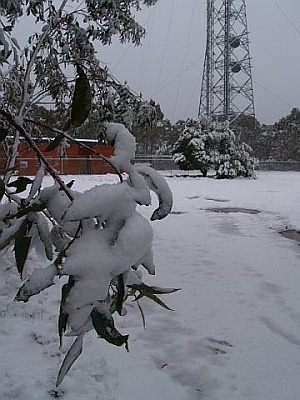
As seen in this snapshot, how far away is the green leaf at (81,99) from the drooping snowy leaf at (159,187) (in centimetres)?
13

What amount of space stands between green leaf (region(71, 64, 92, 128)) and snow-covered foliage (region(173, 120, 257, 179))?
20.2 metres

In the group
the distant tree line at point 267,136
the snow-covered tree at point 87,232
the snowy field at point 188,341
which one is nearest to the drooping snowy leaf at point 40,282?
the snow-covered tree at point 87,232

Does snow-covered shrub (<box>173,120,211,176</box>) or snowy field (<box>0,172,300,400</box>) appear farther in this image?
snow-covered shrub (<box>173,120,211,176</box>)

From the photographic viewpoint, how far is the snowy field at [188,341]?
2377mm

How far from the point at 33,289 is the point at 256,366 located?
222cm

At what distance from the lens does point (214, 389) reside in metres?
2.39

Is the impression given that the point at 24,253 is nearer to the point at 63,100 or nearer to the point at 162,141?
the point at 63,100

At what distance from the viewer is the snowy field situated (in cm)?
238

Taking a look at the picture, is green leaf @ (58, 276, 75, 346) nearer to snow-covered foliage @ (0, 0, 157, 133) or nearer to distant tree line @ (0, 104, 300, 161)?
snow-covered foliage @ (0, 0, 157, 133)

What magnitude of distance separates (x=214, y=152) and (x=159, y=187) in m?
21.4

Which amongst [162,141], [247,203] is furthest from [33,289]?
[162,141]

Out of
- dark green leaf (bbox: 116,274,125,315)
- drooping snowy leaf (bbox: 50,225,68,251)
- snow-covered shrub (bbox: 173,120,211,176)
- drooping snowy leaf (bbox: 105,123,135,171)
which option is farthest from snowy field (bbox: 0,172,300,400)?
snow-covered shrub (bbox: 173,120,211,176)

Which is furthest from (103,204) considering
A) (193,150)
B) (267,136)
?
(267,136)

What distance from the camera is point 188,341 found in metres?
2.99
